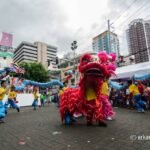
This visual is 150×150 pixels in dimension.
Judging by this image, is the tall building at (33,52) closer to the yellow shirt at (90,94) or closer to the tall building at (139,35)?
the tall building at (139,35)

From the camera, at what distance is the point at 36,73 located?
141 ft

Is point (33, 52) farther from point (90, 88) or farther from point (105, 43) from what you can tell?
point (90, 88)

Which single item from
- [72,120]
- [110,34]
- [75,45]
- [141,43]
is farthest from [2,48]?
[72,120]

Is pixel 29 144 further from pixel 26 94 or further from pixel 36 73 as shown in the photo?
pixel 36 73

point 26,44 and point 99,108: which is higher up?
point 26,44

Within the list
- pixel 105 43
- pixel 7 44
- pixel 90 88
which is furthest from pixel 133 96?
pixel 7 44

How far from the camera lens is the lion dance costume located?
5.80 meters

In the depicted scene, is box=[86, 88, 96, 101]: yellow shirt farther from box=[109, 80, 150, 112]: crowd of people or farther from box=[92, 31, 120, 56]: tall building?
box=[92, 31, 120, 56]: tall building

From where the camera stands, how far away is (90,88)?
6242 millimetres

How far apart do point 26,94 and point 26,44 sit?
7993cm

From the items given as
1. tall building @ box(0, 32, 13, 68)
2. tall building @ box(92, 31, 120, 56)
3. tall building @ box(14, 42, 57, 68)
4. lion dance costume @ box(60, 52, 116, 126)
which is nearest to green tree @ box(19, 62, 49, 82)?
tall building @ box(0, 32, 13, 68)

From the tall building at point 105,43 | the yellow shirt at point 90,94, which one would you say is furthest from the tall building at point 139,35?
the yellow shirt at point 90,94

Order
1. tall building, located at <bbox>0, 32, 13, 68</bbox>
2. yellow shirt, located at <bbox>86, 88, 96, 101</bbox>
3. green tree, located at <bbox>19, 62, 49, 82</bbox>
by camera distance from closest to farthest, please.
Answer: yellow shirt, located at <bbox>86, 88, 96, 101</bbox> < tall building, located at <bbox>0, 32, 13, 68</bbox> < green tree, located at <bbox>19, 62, 49, 82</bbox>

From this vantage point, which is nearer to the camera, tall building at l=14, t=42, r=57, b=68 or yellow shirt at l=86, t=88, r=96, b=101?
yellow shirt at l=86, t=88, r=96, b=101
